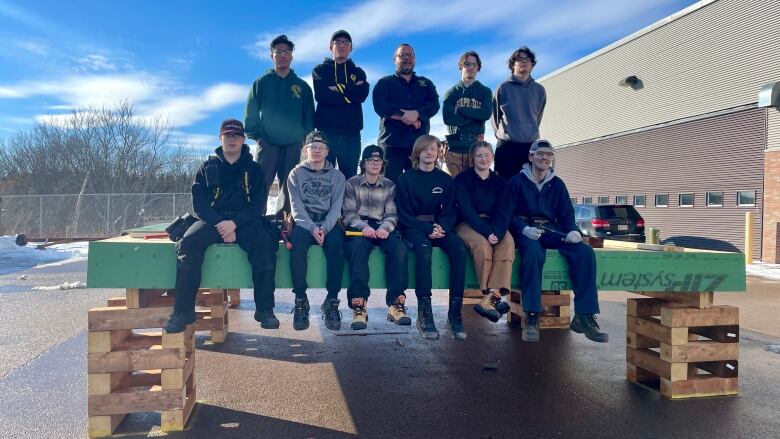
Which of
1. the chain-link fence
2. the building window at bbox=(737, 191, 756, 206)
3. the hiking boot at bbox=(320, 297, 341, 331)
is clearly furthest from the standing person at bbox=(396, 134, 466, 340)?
the chain-link fence

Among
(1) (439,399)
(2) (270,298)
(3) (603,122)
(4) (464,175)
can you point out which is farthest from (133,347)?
(3) (603,122)

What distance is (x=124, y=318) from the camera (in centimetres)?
380

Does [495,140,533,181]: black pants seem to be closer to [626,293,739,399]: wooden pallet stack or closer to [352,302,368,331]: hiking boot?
[626,293,739,399]: wooden pallet stack

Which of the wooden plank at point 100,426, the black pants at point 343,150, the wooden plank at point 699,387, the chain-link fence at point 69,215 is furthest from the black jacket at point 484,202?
the chain-link fence at point 69,215

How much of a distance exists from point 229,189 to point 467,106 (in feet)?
9.35

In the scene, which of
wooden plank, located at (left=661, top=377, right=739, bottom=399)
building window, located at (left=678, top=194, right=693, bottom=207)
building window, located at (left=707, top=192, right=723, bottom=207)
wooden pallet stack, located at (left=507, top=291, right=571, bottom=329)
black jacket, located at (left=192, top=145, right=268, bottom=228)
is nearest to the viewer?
black jacket, located at (left=192, top=145, right=268, bottom=228)

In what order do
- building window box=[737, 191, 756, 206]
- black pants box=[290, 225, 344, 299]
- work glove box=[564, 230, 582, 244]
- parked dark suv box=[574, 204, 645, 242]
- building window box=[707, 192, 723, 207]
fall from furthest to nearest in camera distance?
building window box=[707, 192, 723, 207], building window box=[737, 191, 756, 206], parked dark suv box=[574, 204, 645, 242], work glove box=[564, 230, 582, 244], black pants box=[290, 225, 344, 299]

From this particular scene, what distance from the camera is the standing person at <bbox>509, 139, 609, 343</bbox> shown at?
13.8ft

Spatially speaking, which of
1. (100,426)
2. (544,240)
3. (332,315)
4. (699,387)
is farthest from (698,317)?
(100,426)

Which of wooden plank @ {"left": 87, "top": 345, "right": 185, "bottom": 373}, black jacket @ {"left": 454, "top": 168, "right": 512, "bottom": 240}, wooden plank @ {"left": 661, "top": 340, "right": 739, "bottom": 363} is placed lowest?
wooden plank @ {"left": 661, "top": 340, "right": 739, "bottom": 363}

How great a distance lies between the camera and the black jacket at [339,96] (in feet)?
17.8

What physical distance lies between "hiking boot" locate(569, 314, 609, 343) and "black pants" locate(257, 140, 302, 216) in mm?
3084

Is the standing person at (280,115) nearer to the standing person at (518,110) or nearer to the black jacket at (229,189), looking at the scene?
the black jacket at (229,189)

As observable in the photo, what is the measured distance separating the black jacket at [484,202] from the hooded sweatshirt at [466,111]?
43.0 inches
